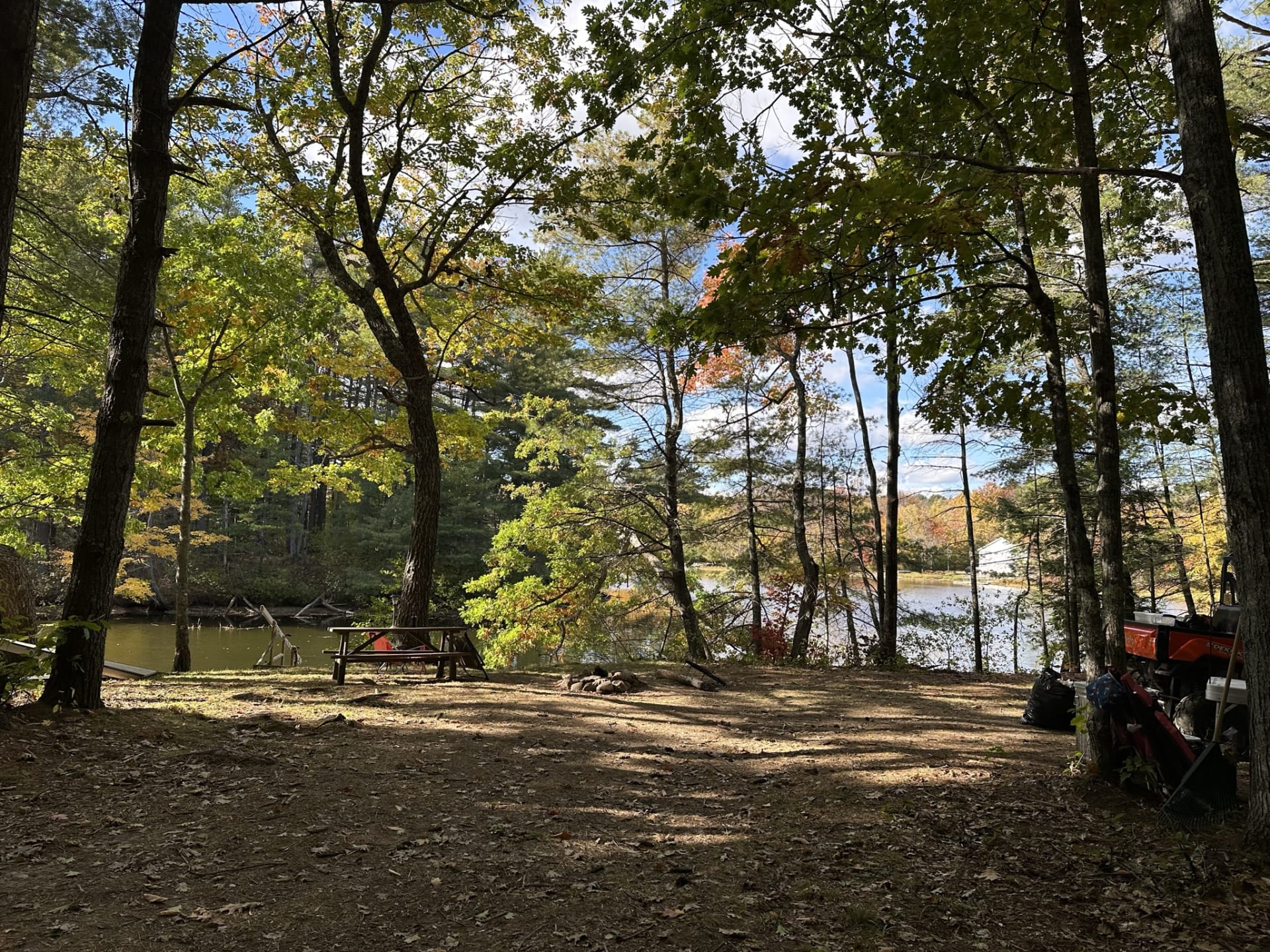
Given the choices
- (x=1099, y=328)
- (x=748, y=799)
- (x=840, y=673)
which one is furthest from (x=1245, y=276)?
(x=840, y=673)

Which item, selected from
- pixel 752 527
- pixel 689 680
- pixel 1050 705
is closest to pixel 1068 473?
pixel 1050 705

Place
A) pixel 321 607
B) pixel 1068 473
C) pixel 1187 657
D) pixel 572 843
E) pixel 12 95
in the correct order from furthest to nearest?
pixel 321 607, pixel 1068 473, pixel 1187 657, pixel 12 95, pixel 572 843

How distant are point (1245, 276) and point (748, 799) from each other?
3.97 meters

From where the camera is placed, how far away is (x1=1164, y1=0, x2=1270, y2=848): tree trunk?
3.24m

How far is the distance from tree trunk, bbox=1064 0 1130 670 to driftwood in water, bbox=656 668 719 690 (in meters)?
4.66

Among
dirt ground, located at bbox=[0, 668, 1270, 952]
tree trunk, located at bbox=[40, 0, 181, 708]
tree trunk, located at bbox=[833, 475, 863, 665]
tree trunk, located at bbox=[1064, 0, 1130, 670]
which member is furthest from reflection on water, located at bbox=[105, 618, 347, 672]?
tree trunk, located at bbox=[1064, 0, 1130, 670]

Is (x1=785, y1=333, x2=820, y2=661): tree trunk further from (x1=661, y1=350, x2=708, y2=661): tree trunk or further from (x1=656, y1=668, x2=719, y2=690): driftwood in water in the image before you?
(x1=656, y1=668, x2=719, y2=690): driftwood in water

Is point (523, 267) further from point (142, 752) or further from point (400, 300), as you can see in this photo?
point (142, 752)

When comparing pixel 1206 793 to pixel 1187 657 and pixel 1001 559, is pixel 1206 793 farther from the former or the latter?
pixel 1001 559

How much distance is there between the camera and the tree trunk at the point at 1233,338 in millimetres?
3236

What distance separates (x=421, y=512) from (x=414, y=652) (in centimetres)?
192

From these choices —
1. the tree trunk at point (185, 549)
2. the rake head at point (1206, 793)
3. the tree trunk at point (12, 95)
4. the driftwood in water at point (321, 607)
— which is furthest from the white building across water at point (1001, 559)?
the driftwood in water at point (321, 607)

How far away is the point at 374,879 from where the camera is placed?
313 centimetres

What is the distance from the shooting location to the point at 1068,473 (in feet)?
18.2
